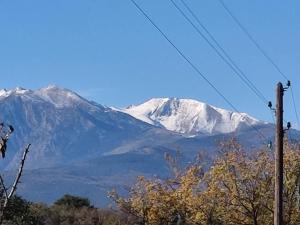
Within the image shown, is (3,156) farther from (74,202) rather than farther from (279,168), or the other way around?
(74,202)

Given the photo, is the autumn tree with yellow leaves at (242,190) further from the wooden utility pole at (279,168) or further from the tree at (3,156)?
the tree at (3,156)

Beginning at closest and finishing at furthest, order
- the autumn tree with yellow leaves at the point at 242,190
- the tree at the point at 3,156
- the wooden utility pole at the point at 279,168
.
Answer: the tree at the point at 3,156
the wooden utility pole at the point at 279,168
the autumn tree with yellow leaves at the point at 242,190

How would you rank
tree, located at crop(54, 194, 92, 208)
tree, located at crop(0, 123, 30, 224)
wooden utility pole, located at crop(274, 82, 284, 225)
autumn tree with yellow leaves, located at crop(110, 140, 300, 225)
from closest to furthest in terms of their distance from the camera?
tree, located at crop(0, 123, 30, 224)
wooden utility pole, located at crop(274, 82, 284, 225)
autumn tree with yellow leaves, located at crop(110, 140, 300, 225)
tree, located at crop(54, 194, 92, 208)

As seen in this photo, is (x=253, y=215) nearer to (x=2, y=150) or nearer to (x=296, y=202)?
(x=296, y=202)

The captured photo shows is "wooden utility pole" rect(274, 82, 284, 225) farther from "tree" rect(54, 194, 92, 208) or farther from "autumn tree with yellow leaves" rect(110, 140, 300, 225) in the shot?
"tree" rect(54, 194, 92, 208)

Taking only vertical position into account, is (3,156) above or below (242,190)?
below

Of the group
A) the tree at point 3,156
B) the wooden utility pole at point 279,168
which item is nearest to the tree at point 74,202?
the wooden utility pole at point 279,168

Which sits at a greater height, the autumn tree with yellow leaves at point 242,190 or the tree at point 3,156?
the autumn tree with yellow leaves at point 242,190

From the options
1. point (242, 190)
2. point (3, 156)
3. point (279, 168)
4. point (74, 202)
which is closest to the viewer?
point (3, 156)

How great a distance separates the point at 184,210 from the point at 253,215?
641cm

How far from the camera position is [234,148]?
130 ft

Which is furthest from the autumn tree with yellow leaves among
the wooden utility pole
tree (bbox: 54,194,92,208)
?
tree (bbox: 54,194,92,208)

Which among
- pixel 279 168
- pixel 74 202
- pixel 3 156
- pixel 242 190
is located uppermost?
pixel 74 202

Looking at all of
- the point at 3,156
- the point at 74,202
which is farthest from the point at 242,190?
the point at 74,202
